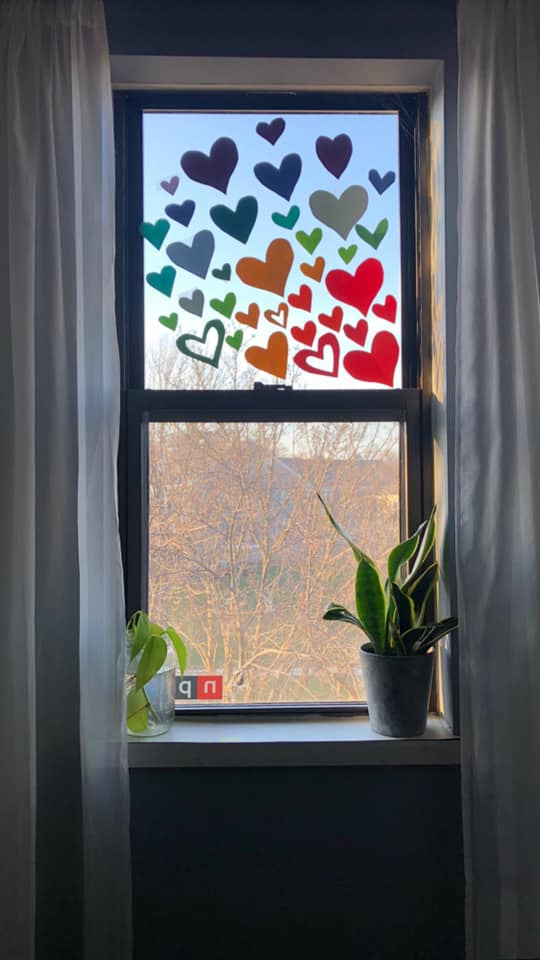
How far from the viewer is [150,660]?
139 centimetres

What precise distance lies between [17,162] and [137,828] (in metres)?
1.44

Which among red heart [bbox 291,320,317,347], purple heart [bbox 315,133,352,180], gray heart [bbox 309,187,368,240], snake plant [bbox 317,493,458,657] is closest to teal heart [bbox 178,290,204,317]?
red heart [bbox 291,320,317,347]

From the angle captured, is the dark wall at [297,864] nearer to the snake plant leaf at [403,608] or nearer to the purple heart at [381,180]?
the snake plant leaf at [403,608]

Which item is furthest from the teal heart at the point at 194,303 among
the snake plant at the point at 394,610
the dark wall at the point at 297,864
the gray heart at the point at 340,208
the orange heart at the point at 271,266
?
the dark wall at the point at 297,864

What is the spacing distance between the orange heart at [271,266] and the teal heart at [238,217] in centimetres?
6

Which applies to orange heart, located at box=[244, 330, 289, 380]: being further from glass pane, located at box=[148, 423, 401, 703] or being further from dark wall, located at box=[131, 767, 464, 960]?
dark wall, located at box=[131, 767, 464, 960]

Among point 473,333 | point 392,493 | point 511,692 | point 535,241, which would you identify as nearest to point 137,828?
point 511,692

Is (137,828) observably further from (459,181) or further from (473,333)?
(459,181)

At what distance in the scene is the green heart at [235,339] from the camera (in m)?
1.57

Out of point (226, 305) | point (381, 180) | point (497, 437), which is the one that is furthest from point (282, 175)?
point (497, 437)

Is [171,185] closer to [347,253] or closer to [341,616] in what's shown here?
[347,253]

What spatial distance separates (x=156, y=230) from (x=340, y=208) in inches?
18.2

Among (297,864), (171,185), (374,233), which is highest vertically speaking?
(171,185)

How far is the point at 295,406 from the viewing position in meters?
1.55
